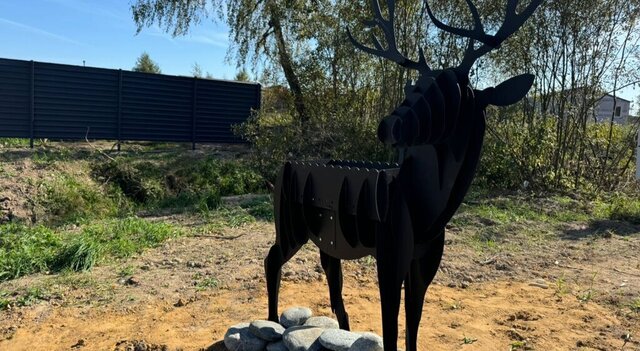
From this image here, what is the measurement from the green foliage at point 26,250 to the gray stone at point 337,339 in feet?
10.8

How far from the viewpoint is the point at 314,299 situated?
440cm

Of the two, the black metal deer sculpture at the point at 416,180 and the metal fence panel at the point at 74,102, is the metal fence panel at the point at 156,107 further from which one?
the black metal deer sculpture at the point at 416,180

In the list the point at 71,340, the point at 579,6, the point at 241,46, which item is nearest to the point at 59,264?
the point at 71,340

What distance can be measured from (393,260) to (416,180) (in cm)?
41

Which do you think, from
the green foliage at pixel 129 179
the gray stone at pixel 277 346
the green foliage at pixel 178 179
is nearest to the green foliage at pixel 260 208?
the green foliage at pixel 178 179

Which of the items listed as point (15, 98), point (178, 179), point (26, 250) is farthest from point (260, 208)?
point (15, 98)

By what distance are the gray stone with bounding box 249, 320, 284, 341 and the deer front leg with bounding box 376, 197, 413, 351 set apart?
0.98 meters

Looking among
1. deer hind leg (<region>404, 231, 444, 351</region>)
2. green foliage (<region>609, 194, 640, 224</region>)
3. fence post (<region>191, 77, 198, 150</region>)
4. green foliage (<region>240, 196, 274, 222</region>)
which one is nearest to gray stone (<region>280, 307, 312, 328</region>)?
deer hind leg (<region>404, 231, 444, 351</region>)

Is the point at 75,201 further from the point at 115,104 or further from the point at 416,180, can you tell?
the point at 416,180

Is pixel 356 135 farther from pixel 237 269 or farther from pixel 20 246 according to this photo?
pixel 20 246

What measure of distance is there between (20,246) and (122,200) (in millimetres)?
3411

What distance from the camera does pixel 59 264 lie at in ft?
16.5

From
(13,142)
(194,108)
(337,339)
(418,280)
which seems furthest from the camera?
(194,108)

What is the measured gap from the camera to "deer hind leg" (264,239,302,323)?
3.30m
